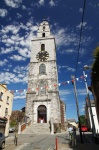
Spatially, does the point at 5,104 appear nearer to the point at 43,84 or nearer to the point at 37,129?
the point at 37,129

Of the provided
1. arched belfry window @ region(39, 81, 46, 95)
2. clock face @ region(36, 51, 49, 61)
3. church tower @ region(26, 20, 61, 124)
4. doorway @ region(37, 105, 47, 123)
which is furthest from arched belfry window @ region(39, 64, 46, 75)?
doorway @ region(37, 105, 47, 123)

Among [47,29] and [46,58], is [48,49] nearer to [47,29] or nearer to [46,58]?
[46,58]

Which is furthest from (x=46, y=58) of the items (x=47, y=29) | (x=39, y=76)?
(x=47, y=29)

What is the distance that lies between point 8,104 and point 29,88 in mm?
9754

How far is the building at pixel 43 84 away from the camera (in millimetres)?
29812

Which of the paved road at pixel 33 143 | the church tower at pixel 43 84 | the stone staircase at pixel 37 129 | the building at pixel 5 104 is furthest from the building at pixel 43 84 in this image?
the paved road at pixel 33 143

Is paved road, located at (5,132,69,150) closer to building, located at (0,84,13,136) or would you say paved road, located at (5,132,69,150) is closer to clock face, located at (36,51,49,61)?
building, located at (0,84,13,136)

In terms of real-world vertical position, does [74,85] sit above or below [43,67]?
below

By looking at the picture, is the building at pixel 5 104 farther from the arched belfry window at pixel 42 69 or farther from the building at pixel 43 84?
the arched belfry window at pixel 42 69

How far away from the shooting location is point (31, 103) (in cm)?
3089

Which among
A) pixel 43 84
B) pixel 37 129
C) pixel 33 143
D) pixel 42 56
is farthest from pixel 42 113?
pixel 33 143

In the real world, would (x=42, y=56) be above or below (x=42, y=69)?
above

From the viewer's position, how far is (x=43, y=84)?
33.2 m

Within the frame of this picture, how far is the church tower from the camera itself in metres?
29.8
